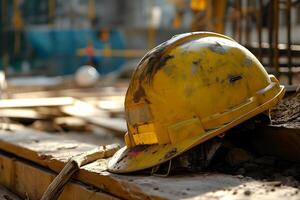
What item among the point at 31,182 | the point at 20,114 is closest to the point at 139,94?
the point at 31,182

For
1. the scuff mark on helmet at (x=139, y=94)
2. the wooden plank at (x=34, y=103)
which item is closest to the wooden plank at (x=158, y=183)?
the scuff mark on helmet at (x=139, y=94)

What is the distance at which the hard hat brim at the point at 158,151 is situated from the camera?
3268mm

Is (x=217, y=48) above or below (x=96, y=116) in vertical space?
above

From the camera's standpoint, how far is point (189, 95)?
3.35 metres

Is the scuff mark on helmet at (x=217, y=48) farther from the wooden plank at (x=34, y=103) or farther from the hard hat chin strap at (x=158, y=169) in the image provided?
the wooden plank at (x=34, y=103)

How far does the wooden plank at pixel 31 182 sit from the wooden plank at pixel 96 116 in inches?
64.7

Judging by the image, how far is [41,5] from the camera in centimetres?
2169

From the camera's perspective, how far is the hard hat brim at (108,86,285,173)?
129 inches

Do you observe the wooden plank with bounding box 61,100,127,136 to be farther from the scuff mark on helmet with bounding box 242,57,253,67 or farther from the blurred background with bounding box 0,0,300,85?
the blurred background with bounding box 0,0,300,85

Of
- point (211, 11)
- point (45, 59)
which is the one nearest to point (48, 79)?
point (45, 59)

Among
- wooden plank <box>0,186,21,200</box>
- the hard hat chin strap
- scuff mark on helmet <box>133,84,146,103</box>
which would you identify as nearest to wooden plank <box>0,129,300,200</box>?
the hard hat chin strap

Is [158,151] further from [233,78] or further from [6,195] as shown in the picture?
[6,195]

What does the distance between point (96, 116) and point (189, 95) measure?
4663 millimetres

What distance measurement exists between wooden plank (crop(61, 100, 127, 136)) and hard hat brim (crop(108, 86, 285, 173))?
2.59 metres
